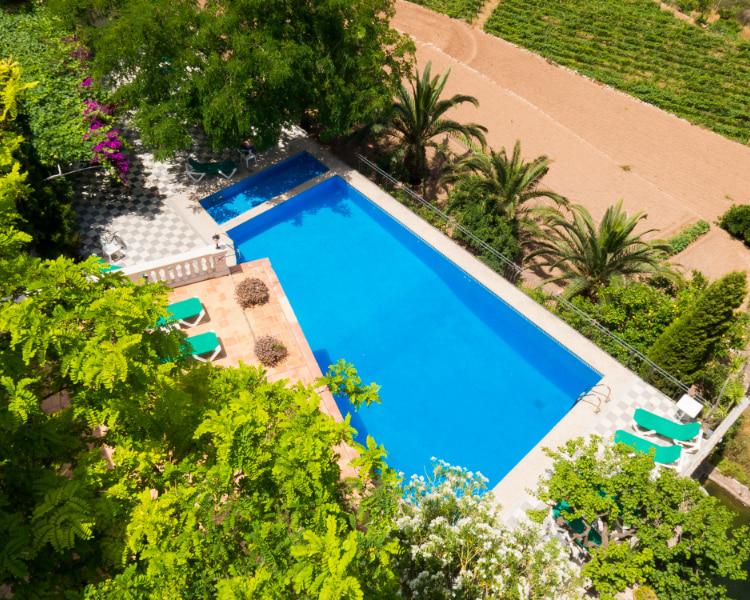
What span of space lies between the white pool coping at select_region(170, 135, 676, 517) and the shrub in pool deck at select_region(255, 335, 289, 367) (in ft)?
13.9

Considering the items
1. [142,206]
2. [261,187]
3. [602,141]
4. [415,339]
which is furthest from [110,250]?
[602,141]

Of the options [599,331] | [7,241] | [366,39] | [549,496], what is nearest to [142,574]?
[7,241]

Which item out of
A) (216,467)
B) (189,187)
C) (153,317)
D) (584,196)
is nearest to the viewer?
(216,467)

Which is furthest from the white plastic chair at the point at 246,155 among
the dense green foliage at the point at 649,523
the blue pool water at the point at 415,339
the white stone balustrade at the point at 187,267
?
the dense green foliage at the point at 649,523

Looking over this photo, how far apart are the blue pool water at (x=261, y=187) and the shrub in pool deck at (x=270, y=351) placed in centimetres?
623

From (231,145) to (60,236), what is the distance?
6.14m

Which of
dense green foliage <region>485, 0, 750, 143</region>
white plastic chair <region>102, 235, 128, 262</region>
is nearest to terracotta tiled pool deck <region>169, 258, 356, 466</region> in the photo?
white plastic chair <region>102, 235, 128, 262</region>

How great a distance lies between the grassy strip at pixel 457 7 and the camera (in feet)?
129

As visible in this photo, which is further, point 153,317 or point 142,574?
point 153,317

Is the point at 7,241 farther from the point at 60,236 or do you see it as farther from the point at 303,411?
the point at 60,236

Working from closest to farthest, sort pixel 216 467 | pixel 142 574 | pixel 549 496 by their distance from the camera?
A: pixel 142 574
pixel 216 467
pixel 549 496

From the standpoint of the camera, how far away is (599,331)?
51.8 ft

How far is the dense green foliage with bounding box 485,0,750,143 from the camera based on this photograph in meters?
32.9

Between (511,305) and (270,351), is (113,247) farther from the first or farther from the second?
(511,305)
